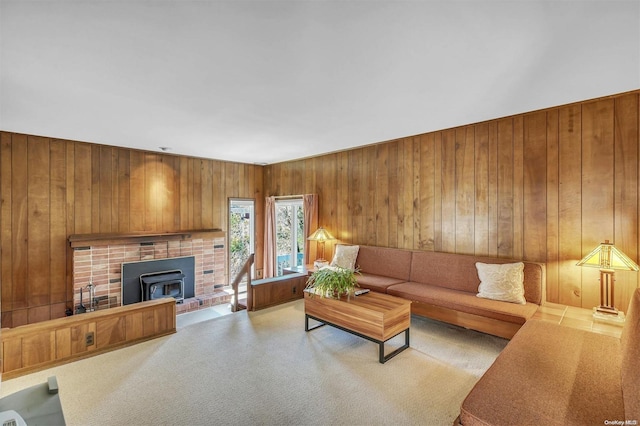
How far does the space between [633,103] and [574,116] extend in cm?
41

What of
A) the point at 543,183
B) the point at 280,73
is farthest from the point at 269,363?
the point at 543,183

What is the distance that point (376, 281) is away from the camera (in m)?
4.07

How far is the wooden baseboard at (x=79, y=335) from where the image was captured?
266 cm

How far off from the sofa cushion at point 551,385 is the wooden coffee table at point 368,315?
0.98 metres

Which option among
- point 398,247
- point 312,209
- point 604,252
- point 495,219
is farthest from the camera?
point 312,209

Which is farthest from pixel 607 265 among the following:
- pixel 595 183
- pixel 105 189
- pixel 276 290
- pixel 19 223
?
pixel 19 223

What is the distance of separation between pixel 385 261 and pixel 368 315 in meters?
1.73

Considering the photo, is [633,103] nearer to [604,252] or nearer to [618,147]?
[618,147]

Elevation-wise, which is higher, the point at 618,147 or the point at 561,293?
the point at 618,147

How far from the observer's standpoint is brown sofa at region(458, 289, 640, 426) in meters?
1.41

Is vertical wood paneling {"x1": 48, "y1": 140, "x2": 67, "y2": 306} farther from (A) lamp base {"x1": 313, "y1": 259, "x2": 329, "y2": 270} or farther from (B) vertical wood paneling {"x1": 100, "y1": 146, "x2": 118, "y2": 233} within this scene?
(A) lamp base {"x1": 313, "y1": 259, "x2": 329, "y2": 270}

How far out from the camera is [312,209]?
219 inches

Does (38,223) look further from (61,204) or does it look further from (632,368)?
(632,368)

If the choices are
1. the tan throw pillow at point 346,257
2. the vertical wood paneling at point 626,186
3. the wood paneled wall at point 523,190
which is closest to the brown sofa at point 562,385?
the vertical wood paneling at point 626,186
